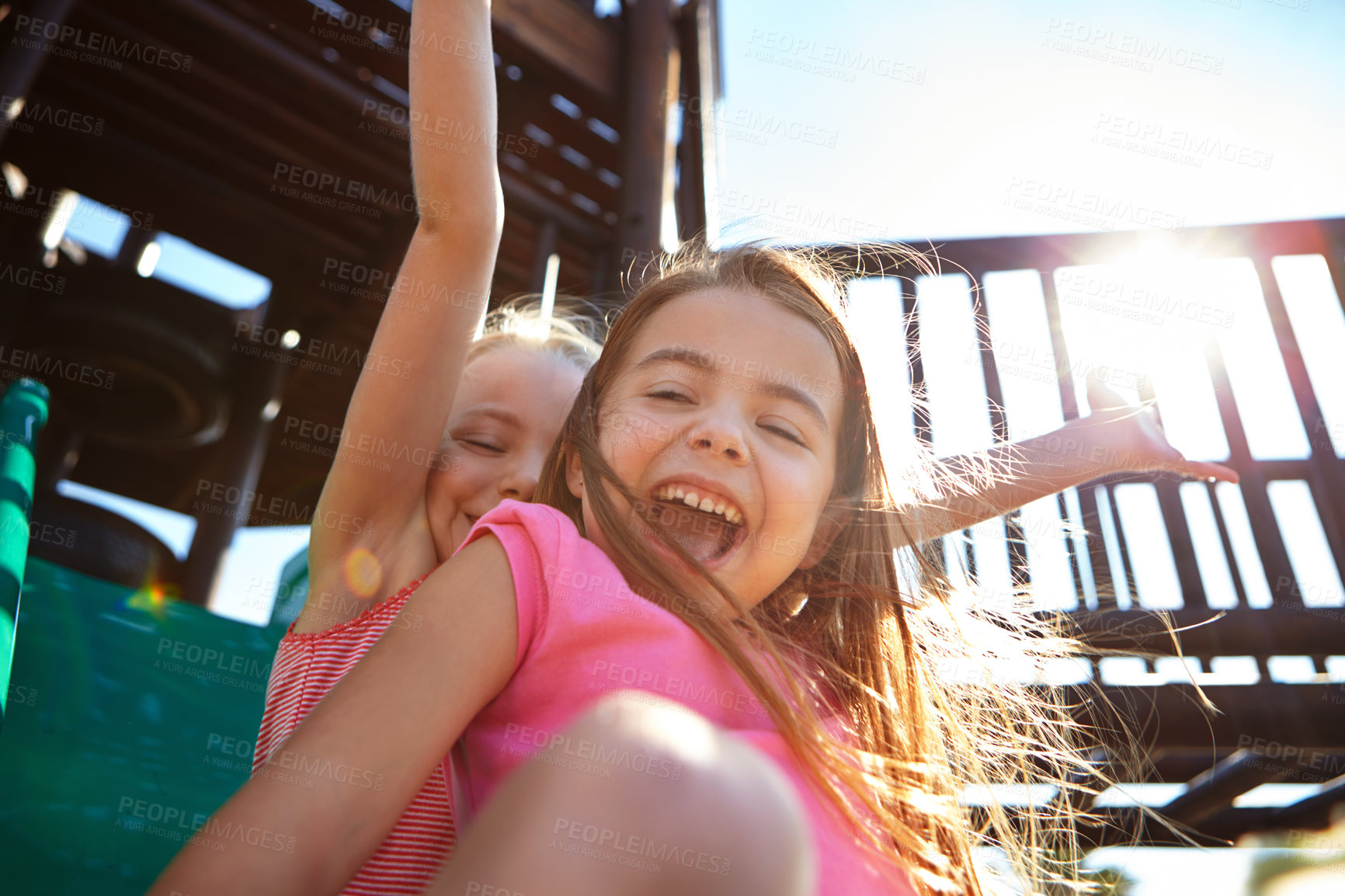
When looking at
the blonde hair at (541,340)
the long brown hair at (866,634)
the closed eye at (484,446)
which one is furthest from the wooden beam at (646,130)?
the closed eye at (484,446)

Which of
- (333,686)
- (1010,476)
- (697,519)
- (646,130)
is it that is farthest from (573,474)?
(646,130)

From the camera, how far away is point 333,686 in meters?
1.13

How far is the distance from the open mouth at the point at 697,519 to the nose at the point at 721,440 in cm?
6

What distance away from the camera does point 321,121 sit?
14.3 feet

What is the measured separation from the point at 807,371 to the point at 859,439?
0.23 m

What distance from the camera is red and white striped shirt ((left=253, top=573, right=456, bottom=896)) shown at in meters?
1.04

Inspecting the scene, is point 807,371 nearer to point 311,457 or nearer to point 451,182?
point 451,182

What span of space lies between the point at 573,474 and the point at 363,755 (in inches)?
28.0

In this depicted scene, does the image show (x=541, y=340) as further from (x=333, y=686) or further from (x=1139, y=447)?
(x=1139, y=447)

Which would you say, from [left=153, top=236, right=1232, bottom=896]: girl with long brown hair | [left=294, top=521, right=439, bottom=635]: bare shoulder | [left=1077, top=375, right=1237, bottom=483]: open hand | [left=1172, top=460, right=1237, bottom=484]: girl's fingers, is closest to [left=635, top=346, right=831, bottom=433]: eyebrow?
[left=153, top=236, right=1232, bottom=896]: girl with long brown hair

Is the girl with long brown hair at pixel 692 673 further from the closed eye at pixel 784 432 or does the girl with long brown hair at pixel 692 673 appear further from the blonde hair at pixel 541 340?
the blonde hair at pixel 541 340

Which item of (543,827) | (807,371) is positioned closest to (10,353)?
(807,371)

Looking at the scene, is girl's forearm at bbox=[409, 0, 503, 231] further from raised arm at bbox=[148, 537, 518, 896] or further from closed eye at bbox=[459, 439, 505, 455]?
raised arm at bbox=[148, 537, 518, 896]

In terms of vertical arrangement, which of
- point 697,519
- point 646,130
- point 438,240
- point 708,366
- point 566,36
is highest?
point 566,36
